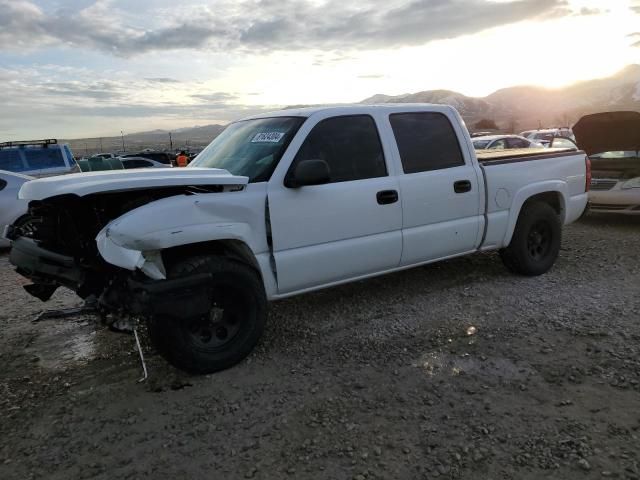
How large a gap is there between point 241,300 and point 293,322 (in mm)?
1040

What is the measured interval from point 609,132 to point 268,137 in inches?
306

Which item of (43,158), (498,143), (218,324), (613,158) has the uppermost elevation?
(43,158)

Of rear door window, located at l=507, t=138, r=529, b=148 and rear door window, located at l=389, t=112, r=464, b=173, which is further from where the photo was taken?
rear door window, located at l=507, t=138, r=529, b=148

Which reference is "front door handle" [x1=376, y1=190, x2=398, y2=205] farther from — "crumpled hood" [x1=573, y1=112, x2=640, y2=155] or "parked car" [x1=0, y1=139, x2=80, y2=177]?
"parked car" [x1=0, y1=139, x2=80, y2=177]

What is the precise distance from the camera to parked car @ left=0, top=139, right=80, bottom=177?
12.3 meters

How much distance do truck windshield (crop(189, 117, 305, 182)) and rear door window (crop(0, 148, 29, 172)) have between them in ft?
31.2

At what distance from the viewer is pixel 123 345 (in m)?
4.39

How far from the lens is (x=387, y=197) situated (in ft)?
15.0

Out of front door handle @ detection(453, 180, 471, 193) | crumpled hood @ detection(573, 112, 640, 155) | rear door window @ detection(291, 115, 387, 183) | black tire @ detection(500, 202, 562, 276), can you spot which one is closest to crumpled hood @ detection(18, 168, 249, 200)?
rear door window @ detection(291, 115, 387, 183)

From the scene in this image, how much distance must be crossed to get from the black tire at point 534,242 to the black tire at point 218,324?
315 cm

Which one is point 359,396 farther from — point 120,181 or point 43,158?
point 43,158

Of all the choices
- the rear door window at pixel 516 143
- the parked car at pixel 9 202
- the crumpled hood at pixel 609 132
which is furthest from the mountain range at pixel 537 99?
the parked car at pixel 9 202

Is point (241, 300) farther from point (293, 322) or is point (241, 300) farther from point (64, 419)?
point (64, 419)

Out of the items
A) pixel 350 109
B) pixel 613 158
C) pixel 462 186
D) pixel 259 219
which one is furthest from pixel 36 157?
pixel 613 158
